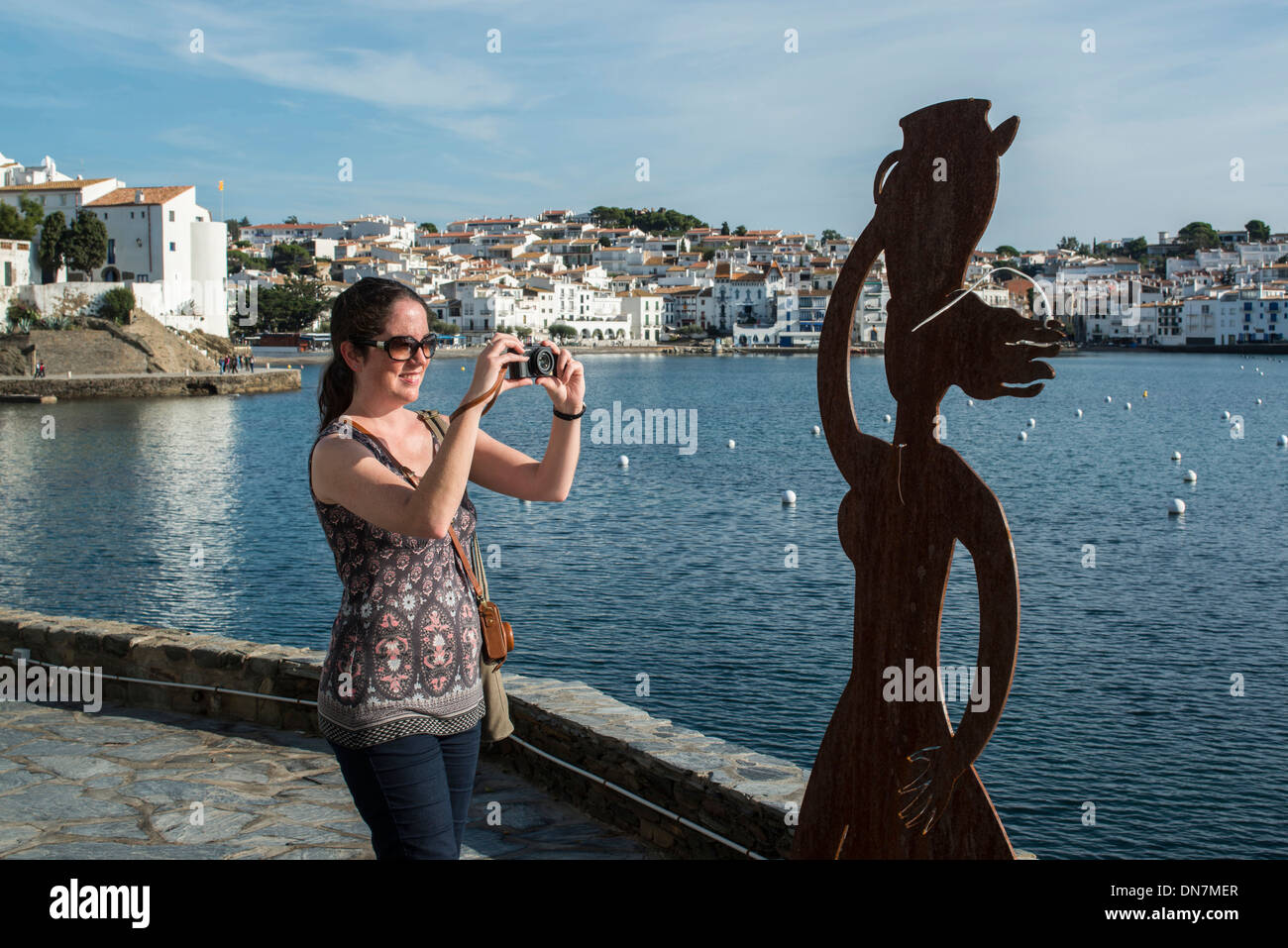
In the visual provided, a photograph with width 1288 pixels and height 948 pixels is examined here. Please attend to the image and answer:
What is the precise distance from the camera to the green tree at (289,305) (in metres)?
95.4

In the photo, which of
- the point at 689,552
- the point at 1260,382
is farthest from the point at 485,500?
the point at 1260,382

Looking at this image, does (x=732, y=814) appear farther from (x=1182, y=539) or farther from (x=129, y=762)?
(x=1182, y=539)

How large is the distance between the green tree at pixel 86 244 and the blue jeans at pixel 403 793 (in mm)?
72608

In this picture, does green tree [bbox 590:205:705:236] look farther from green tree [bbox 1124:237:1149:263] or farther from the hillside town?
green tree [bbox 1124:237:1149:263]

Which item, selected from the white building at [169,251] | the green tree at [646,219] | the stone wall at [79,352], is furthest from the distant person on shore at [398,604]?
the green tree at [646,219]

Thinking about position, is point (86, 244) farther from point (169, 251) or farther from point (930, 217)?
point (930, 217)

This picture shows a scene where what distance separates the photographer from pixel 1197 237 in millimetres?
185625

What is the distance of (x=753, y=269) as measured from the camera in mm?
136250

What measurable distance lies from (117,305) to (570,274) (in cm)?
7295

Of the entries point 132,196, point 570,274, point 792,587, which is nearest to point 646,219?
point 570,274

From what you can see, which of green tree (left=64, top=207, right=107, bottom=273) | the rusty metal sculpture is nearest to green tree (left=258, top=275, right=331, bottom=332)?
green tree (left=64, top=207, right=107, bottom=273)

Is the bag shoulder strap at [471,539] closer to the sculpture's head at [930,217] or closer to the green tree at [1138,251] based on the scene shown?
the sculpture's head at [930,217]

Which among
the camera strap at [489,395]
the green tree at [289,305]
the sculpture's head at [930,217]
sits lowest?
the camera strap at [489,395]

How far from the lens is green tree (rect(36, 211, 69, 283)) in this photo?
66.2 m
